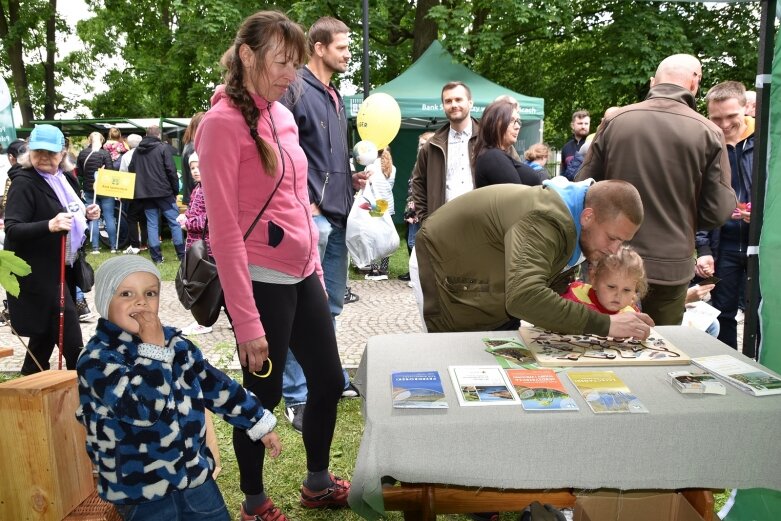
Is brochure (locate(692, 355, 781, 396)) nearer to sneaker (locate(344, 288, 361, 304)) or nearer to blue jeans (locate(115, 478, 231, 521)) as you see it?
blue jeans (locate(115, 478, 231, 521))

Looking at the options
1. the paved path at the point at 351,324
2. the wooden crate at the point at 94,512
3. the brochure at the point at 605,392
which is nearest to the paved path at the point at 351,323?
the paved path at the point at 351,324

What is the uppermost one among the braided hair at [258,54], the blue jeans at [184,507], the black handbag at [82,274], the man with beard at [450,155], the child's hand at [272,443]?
the braided hair at [258,54]

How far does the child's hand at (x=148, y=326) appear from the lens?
1.93 m

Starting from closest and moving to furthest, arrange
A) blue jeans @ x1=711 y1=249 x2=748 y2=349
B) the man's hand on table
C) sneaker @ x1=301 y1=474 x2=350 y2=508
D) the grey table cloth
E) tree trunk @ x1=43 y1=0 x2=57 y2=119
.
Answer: the grey table cloth
the man's hand on table
sneaker @ x1=301 y1=474 x2=350 y2=508
blue jeans @ x1=711 y1=249 x2=748 y2=349
tree trunk @ x1=43 y1=0 x2=57 y2=119

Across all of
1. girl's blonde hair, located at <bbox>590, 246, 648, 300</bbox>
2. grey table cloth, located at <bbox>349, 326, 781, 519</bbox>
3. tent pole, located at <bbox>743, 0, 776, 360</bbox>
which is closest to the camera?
grey table cloth, located at <bbox>349, 326, 781, 519</bbox>

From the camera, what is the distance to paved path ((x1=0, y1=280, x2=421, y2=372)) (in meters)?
5.00

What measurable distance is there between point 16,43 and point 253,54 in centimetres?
2071

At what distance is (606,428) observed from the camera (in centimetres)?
173

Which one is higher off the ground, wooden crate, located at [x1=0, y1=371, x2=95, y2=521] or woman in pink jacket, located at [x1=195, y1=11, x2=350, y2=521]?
woman in pink jacket, located at [x1=195, y1=11, x2=350, y2=521]

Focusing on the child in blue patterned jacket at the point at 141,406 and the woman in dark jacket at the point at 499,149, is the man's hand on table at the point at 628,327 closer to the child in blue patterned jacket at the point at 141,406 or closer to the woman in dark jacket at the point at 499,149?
the child in blue patterned jacket at the point at 141,406

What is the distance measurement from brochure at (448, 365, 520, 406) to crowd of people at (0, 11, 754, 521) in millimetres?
235

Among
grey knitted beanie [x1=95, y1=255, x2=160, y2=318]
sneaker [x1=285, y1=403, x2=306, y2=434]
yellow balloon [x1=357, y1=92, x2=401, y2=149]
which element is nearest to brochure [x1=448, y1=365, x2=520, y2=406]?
grey knitted beanie [x1=95, y1=255, x2=160, y2=318]

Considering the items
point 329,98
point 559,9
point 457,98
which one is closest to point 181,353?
point 329,98

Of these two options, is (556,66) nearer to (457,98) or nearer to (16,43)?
(457,98)
